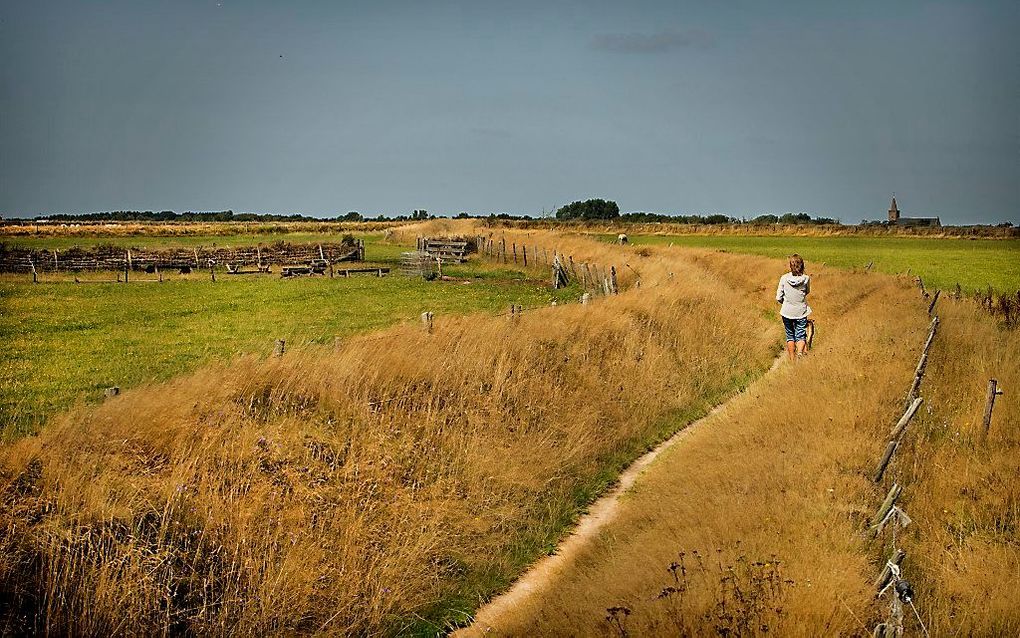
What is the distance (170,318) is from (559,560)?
18565 mm

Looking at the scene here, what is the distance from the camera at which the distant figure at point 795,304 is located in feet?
46.1

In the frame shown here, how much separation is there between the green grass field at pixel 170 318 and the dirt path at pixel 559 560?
17.1ft

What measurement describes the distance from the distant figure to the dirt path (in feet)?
14.4

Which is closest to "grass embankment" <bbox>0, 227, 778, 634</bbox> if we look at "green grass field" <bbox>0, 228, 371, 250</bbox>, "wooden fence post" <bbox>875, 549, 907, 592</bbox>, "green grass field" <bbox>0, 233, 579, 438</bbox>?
"green grass field" <bbox>0, 233, 579, 438</bbox>

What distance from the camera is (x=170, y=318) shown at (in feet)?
76.4

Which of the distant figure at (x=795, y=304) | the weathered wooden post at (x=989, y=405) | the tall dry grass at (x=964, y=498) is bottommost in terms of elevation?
the tall dry grass at (x=964, y=498)

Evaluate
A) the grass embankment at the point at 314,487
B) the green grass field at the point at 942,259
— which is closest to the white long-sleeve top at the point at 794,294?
the grass embankment at the point at 314,487

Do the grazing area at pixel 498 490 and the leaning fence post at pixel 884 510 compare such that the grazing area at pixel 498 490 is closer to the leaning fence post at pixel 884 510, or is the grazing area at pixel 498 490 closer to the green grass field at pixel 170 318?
the leaning fence post at pixel 884 510

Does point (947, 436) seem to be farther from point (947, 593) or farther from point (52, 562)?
point (52, 562)

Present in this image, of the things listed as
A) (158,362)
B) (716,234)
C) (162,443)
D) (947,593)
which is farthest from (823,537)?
(716,234)

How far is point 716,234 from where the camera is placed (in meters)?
85.8

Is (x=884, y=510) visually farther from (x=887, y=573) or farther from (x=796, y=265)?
(x=796, y=265)

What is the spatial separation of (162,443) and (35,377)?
29.1ft

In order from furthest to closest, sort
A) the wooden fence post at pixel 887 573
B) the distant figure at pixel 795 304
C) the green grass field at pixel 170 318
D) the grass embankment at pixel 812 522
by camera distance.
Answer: the green grass field at pixel 170 318
the distant figure at pixel 795 304
the grass embankment at pixel 812 522
the wooden fence post at pixel 887 573
